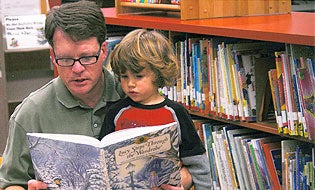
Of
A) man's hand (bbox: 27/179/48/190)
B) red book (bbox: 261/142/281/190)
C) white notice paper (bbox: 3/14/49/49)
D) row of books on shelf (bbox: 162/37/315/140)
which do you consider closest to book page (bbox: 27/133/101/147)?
man's hand (bbox: 27/179/48/190)

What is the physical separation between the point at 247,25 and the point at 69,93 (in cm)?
103

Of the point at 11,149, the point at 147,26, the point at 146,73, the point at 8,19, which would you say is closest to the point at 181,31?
the point at 147,26

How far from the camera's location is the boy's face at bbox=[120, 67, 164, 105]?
6.85 feet

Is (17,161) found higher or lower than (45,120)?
lower

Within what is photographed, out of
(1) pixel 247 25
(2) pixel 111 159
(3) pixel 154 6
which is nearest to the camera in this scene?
(2) pixel 111 159

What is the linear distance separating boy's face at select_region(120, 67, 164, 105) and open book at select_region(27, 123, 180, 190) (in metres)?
0.27

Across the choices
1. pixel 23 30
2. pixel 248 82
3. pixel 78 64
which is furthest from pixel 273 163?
pixel 23 30

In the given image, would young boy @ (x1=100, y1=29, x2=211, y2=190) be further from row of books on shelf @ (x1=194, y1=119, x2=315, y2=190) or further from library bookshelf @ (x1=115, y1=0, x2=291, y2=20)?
library bookshelf @ (x1=115, y1=0, x2=291, y2=20)

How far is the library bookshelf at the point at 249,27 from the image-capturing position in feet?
8.14

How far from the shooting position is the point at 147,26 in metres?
3.37

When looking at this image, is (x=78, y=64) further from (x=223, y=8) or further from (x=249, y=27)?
(x=223, y=8)

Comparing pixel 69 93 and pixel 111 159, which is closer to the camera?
pixel 111 159

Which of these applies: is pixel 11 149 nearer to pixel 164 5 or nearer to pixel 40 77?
pixel 164 5

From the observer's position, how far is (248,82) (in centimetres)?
289
